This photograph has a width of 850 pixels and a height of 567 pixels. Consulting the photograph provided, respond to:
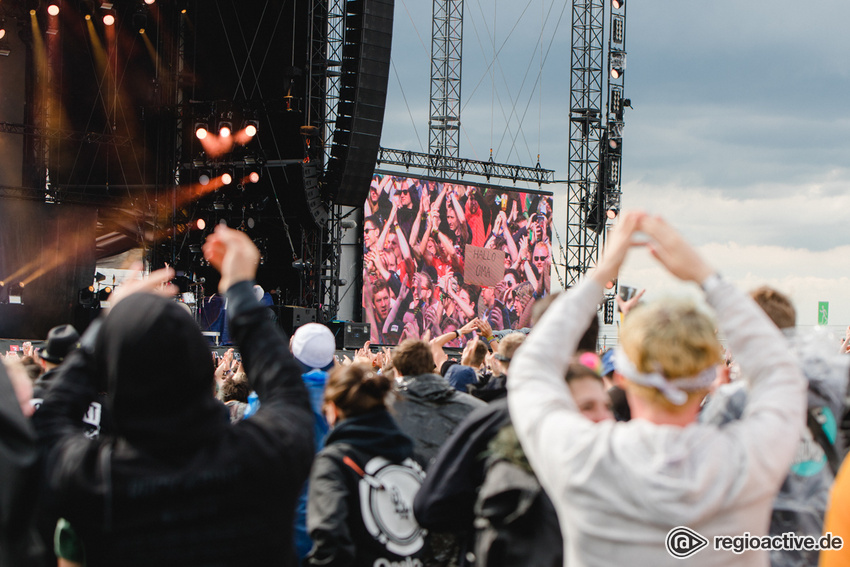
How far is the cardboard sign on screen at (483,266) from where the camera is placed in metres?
21.1

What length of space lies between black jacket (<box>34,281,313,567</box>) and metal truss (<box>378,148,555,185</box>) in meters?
18.2

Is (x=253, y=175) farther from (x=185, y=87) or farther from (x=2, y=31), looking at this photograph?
(x=2, y=31)

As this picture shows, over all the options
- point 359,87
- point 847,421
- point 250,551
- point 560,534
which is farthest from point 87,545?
point 359,87

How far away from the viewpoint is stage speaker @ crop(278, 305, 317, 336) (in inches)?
532

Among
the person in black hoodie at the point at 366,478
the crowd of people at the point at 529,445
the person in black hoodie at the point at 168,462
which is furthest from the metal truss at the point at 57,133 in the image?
the person in black hoodie at the point at 168,462

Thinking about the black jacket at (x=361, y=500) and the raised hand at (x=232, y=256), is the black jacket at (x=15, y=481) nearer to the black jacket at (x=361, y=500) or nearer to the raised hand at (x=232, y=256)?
the raised hand at (x=232, y=256)

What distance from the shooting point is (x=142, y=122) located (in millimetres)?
17031

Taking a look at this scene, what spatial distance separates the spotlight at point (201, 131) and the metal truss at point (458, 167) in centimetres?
542

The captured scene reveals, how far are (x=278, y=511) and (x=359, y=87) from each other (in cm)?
1149

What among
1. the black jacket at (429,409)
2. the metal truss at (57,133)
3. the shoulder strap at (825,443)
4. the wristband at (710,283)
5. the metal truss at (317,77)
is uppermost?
the metal truss at (317,77)

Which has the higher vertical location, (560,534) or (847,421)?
(847,421)

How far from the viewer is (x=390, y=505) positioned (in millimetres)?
2436

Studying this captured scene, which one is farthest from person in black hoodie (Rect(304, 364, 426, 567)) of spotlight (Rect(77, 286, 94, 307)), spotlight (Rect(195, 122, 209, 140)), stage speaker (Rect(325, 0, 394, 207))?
spotlight (Rect(77, 286, 94, 307))

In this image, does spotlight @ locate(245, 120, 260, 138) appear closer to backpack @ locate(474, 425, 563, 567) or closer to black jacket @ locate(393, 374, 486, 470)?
black jacket @ locate(393, 374, 486, 470)
